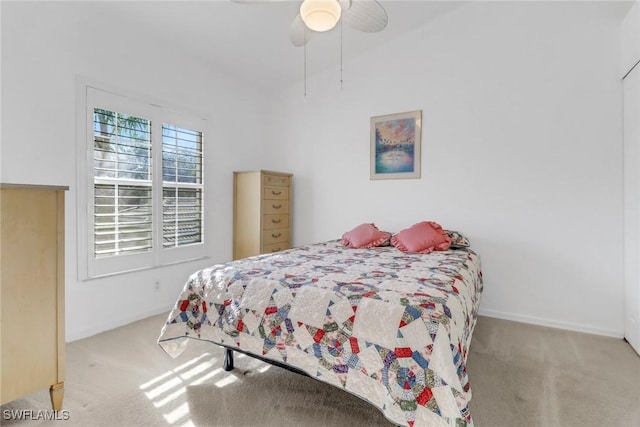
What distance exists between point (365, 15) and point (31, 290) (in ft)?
8.01

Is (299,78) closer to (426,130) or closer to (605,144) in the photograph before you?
(426,130)

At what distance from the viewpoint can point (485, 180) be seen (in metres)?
3.14

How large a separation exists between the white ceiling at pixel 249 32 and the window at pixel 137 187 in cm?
67

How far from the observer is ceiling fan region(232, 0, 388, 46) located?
178cm

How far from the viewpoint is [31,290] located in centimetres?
144

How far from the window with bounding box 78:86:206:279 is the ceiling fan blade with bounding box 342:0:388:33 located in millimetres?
1959

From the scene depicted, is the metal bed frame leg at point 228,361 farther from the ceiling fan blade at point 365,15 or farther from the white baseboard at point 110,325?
the ceiling fan blade at point 365,15

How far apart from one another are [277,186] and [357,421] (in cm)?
280

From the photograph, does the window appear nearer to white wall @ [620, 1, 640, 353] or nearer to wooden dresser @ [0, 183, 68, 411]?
wooden dresser @ [0, 183, 68, 411]

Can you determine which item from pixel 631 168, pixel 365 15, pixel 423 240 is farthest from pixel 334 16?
pixel 631 168

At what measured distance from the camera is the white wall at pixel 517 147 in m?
2.71

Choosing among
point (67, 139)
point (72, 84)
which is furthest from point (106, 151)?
point (72, 84)

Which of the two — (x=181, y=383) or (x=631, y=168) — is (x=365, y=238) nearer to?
(x=181, y=383)

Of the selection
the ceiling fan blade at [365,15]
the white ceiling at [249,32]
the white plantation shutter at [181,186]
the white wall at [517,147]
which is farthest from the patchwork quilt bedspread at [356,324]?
the white ceiling at [249,32]
